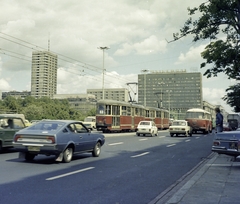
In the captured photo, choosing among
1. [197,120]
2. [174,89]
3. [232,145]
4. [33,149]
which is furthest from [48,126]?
[174,89]

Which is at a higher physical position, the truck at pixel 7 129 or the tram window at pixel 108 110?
the tram window at pixel 108 110

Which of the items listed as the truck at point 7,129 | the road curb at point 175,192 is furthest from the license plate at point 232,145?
the truck at point 7,129

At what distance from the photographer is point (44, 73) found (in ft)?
457

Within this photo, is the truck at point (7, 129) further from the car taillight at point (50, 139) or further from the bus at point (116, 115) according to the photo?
the bus at point (116, 115)

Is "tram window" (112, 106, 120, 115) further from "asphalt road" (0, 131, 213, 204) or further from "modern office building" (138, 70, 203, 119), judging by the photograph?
"modern office building" (138, 70, 203, 119)

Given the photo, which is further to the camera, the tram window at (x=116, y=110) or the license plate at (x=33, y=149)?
the tram window at (x=116, y=110)

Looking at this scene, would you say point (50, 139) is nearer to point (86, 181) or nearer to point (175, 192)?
point (86, 181)

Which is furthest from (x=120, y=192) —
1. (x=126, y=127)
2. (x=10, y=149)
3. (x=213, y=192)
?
(x=126, y=127)

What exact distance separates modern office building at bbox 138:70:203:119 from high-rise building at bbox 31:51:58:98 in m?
34.5

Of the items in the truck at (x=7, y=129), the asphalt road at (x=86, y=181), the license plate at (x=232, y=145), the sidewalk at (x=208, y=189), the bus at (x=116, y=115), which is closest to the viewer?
the sidewalk at (x=208, y=189)

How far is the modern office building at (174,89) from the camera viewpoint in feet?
414

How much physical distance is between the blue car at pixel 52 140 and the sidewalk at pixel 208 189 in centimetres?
446

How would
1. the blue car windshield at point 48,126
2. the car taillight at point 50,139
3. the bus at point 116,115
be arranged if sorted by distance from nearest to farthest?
the car taillight at point 50,139 → the blue car windshield at point 48,126 → the bus at point 116,115

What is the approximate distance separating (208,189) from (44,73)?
138 meters
